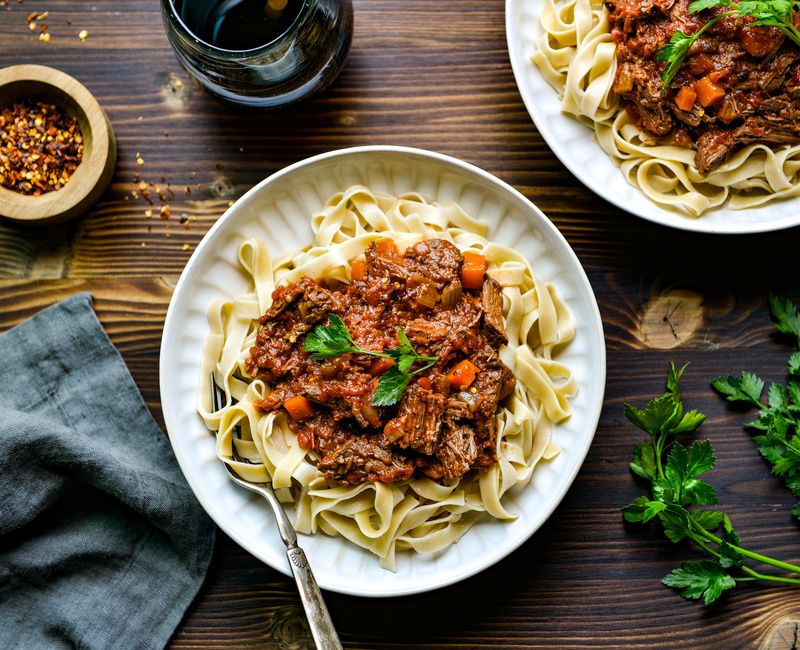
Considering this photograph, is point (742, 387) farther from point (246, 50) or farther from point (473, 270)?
point (246, 50)

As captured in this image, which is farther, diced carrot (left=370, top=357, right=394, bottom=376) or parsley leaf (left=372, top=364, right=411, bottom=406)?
diced carrot (left=370, top=357, right=394, bottom=376)

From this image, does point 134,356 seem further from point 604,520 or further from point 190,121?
point 604,520

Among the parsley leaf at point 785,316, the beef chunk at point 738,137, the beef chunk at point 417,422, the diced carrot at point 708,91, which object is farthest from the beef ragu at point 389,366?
the parsley leaf at point 785,316

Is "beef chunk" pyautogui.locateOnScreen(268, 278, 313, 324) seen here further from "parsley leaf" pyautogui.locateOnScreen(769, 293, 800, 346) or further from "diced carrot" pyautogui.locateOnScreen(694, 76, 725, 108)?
"parsley leaf" pyautogui.locateOnScreen(769, 293, 800, 346)

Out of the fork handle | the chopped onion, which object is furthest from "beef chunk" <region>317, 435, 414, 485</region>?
the chopped onion

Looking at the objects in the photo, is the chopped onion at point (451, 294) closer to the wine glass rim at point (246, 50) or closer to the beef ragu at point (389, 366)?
the beef ragu at point (389, 366)

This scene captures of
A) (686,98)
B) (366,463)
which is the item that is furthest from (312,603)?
(686,98)
